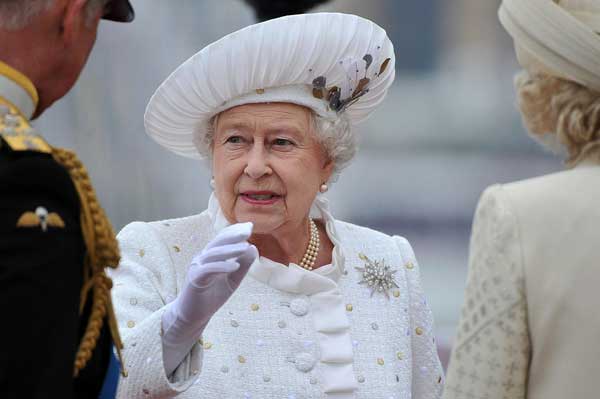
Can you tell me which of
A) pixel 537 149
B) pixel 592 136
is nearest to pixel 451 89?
pixel 537 149

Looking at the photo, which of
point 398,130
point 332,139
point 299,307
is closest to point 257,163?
point 332,139

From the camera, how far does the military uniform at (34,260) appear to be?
6.48ft

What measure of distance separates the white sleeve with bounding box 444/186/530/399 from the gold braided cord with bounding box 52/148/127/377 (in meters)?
0.68

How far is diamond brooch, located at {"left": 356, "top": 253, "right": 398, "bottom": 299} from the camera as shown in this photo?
3.61 meters

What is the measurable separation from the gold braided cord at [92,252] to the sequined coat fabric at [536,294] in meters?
0.69

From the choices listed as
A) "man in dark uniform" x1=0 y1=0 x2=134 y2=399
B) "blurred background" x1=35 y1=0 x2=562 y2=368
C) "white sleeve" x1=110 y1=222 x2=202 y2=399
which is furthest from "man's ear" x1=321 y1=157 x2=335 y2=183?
"blurred background" x1=35 y1=0 x2=562 y2=368

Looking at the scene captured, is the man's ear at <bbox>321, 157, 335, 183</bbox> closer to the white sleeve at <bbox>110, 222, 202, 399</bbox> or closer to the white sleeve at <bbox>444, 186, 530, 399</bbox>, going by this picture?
the white sleeve at <bbox>110, 222, 202, 399</bbox>

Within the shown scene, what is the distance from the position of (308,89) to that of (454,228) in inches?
176

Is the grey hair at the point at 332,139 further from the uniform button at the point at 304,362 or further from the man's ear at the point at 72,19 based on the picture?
the man's ear at the point at 72,19

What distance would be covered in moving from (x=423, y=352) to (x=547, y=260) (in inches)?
51.6

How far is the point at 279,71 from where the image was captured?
344cm

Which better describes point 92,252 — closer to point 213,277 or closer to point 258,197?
point 213,277

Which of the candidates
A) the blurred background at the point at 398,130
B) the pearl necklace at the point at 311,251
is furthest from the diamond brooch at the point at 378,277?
the blurred background at the point at 398,130

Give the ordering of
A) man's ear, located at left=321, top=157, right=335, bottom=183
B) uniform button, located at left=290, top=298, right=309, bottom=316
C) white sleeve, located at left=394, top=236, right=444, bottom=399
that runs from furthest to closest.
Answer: man's ear, located at left=321, top=157, right=335, bottom=183 < white sleeve, located at left=394, top=236, right=444, bottom=399 < uniform button, located at left=290, top=298, right=309, bottom=316
